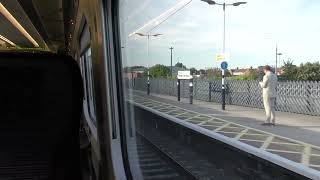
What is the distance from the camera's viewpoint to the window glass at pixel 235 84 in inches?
37.3

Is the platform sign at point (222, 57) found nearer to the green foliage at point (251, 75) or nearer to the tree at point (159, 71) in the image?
the green foliage at point (251, 75)

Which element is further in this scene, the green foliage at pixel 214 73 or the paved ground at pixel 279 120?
the green foliage at pixel 214 73

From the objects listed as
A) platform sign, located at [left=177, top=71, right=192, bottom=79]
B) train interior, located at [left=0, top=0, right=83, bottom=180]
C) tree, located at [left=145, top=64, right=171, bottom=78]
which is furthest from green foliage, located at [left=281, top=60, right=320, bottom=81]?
train interior, located at [left=0, top=0, right=83, bottom=180]

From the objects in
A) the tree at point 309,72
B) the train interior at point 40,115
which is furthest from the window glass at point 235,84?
the train interior at point 40,115

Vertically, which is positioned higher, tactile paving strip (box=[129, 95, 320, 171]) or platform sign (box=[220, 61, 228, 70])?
platform sign (box=[220, 61, 228, 70])

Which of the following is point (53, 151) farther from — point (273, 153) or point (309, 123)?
point (309, 123)

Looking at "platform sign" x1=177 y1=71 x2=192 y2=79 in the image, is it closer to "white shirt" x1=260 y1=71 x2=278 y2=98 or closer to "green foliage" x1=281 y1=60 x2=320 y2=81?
"white shirt" x1=260 y1=71 x2=278 y2=98

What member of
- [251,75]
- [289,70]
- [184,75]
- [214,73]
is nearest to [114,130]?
[184,75]

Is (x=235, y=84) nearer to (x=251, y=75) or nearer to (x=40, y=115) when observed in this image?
(x=251, y=75)

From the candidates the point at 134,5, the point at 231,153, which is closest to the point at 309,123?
the point at 231,153

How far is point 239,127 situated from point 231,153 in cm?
15

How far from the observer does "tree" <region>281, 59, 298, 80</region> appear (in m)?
0.94

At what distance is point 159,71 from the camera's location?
211 cm

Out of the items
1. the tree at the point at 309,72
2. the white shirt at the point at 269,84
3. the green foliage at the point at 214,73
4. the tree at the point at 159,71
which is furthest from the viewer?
the tree at the point at 159,71
